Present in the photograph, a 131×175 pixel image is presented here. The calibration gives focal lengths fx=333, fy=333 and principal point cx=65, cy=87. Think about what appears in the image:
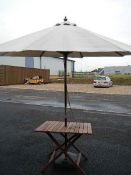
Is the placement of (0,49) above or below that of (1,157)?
above

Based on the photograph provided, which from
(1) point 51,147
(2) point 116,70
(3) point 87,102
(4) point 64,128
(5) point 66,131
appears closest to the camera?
(5) point 66,131

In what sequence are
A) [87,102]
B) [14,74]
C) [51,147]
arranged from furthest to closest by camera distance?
[14,74], [87,102], [51,147]

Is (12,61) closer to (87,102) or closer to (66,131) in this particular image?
(87,102)

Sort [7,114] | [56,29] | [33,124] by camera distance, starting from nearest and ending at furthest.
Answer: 1. [56,29]
2. [33,124]
3. [7,114]

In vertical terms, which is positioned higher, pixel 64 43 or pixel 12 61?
pixel 12 61

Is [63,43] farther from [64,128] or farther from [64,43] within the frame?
[64,128]

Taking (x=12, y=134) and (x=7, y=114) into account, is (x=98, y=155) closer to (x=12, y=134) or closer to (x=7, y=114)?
(x=12, y=134)

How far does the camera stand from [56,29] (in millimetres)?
5773

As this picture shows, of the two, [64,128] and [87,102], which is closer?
[64,128]

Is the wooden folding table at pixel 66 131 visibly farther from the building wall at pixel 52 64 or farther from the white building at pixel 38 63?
the building wall at pixel 52 64

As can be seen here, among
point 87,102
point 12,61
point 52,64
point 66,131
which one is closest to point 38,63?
point 52,64

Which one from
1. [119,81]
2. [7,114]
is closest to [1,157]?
[7,114]

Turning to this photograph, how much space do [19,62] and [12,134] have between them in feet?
170

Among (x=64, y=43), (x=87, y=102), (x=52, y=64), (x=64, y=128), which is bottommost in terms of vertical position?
(x=87, y=102)
